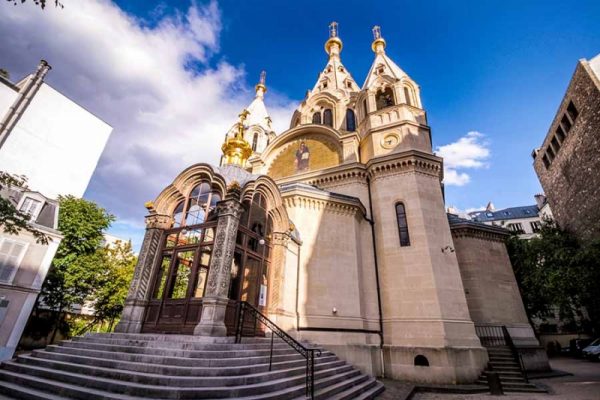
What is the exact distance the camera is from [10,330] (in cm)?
1266

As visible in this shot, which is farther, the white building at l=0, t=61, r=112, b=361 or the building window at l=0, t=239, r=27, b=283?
the white building at l=0, t=61, r=112, b=361

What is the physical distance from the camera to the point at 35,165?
21906 millimetres

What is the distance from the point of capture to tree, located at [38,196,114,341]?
1627cm

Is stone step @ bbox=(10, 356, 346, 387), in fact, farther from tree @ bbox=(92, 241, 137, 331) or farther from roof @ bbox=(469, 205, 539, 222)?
roof @ bbox=(469, 205, 539, 222)

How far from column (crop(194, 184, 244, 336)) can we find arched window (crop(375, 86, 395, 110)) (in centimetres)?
1414

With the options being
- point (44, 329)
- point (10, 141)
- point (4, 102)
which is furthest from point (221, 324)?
point (10, 141)

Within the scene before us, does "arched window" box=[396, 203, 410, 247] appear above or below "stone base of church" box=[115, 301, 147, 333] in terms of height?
above

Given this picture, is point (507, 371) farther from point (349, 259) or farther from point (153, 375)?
point (153, 375)

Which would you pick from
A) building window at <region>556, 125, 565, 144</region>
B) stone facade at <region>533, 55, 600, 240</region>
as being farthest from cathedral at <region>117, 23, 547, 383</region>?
building window at <region>556, 125, 565, 144</region>

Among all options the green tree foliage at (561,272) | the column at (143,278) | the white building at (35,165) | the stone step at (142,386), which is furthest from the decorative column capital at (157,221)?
the green tree foliage at (561,272)

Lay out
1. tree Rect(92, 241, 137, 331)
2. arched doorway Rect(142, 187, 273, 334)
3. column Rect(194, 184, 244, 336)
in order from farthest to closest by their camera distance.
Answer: tree Rect(92, 241, 137, 331), arched doorway Rect(142, 187, 273, 334), column Rect(194, 184, 244, 336)

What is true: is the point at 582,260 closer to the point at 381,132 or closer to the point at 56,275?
the point at 381,132

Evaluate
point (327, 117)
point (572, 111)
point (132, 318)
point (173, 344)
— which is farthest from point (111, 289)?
point (572, 111)

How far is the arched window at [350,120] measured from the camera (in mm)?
21252
